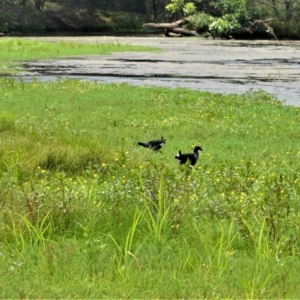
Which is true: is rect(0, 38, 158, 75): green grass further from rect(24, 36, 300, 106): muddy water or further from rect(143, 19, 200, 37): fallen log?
rect(143, 19, 200, 37): fallen log

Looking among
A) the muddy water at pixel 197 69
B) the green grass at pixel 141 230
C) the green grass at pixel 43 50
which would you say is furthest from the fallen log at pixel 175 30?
the green grass at pixel 141 230

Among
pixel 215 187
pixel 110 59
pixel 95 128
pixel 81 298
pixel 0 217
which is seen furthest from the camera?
pixel 110 59

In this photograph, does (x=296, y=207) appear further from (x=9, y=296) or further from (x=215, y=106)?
(x=215, y=106)

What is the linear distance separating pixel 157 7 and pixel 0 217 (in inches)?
3695

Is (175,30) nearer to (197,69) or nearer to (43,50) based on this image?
(43,50)

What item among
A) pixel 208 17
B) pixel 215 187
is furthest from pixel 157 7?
pixel 215 187

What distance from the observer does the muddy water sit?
30.9 metres

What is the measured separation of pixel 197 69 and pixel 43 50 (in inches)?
564

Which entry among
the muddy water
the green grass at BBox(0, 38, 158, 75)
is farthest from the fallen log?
the muddy water

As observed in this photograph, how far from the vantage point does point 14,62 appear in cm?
4219

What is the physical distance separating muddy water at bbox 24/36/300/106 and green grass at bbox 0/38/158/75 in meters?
1.82

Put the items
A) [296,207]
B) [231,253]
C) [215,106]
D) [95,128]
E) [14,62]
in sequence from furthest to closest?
[14,62], [215,106], [95,128], [296,207], [231,253]

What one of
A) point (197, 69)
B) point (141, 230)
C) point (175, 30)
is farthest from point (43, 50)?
point (141, 230)

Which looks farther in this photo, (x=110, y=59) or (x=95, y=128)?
(x=110, y=59)
